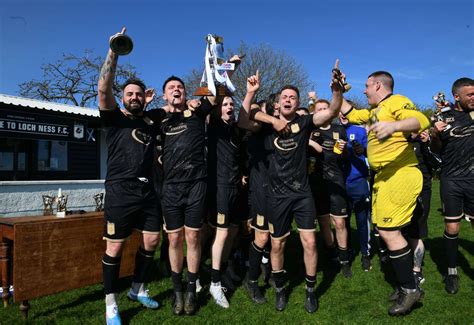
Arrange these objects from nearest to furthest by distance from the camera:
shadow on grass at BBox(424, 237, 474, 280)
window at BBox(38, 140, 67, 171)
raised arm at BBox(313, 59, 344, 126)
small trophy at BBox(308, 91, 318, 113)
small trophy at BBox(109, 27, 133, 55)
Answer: small trophy at BBox(109, 27, 133, 55) < raised arm at BBox(313, 59, 344, 126) < small trophy at BBox(308, 91, 318, 113) < shadow on grass at BBox(424, 237, 474, 280) < window at BBox(38, 140, 67, 171)

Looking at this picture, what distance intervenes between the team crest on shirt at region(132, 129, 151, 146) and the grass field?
1.87 metres

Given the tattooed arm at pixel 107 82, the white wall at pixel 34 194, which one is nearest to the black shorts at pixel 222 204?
the tattooed arm at pixel 107 82

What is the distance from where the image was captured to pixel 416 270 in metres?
4.64

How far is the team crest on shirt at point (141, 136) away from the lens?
3918 mm

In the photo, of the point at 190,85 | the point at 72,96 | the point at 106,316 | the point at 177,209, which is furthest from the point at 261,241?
the point at 72,96

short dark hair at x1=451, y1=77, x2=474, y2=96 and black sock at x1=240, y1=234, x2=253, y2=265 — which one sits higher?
short dark hair at x1=451, y1=77, x2=474, y2=96

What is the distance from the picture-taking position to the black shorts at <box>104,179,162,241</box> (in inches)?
149

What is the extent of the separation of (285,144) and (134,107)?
1.71 m

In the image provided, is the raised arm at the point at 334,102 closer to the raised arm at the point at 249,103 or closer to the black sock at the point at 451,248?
the raised arm at the point at 249,103

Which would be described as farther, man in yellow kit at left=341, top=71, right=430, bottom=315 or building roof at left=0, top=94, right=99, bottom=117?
building roof at left=0, top=94, right=99, bottom=117

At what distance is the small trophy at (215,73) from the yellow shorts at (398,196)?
1.99m

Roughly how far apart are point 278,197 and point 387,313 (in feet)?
5.56

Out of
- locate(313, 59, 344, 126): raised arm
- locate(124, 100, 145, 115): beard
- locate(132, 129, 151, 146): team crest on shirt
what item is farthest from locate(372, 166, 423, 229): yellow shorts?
locate(124, 100, 145, 115): beard

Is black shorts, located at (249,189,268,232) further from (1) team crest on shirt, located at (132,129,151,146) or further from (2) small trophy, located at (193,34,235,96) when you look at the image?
(1) team crest on shirt, located at (132,129,151,146)
